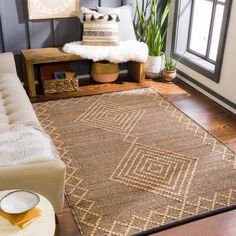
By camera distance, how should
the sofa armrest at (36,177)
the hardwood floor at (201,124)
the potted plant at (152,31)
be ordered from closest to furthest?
the sofa armrest at (36,177), the hardwood floor at (201,124), the potted plant at (152,31)

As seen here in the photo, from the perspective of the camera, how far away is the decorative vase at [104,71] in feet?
13.2

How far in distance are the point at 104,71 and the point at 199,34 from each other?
4.00 ft

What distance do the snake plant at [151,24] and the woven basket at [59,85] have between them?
40.6 inches

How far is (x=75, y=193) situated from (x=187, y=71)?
2.37m

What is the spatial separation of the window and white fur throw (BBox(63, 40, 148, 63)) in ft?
2.02

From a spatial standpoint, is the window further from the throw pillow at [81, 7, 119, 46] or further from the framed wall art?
the framed wall art

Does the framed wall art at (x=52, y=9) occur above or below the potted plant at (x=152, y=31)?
A: above

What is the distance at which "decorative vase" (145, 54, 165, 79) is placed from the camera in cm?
414

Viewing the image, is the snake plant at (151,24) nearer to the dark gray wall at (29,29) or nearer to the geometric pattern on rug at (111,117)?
the dark gray wall at (29,29)

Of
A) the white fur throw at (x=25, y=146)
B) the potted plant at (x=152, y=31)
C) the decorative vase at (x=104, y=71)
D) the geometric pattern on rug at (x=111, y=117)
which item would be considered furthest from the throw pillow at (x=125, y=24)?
the white fur throw at (x=25, y=146)

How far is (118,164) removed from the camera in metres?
2.66

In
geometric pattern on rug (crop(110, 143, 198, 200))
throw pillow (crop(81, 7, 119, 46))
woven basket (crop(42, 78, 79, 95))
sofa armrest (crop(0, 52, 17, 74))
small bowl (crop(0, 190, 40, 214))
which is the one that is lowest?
geometric pattern on rug (crop(110, 143, 198, 200))

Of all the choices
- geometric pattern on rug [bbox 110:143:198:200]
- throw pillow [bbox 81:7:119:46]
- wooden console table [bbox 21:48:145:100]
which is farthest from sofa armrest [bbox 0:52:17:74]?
geometric pattern on rug [bbox 110:143:198:200]

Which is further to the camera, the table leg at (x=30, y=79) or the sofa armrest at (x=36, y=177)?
the table leg at (x=30, y=79)
